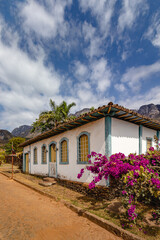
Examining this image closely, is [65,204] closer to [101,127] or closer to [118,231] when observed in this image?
[118,231]

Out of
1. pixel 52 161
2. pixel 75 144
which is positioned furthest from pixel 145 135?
pixel 52 161

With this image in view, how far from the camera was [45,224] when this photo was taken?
380 cm

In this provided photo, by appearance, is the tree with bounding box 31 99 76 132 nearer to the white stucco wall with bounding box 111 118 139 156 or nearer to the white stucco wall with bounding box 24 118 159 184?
the white stucco wall with bounding box 24 118 159 184

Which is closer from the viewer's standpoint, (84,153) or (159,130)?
(84,153)

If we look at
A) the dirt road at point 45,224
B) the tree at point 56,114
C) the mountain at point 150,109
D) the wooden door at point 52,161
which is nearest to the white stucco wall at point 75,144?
the wooden door at point 52,161

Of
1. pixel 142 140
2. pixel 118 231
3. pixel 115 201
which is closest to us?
pixel 118 231

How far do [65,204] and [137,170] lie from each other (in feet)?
10.2

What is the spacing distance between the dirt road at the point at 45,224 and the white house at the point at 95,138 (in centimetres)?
245

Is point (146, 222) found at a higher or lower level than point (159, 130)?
lower

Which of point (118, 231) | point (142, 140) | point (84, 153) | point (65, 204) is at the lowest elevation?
point (65, 204)

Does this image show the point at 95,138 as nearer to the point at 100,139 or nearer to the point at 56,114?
the point at 100,139

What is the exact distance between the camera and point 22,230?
3.48 meters

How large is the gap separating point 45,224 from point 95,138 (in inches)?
147

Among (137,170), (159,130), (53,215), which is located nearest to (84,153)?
(53,215)
